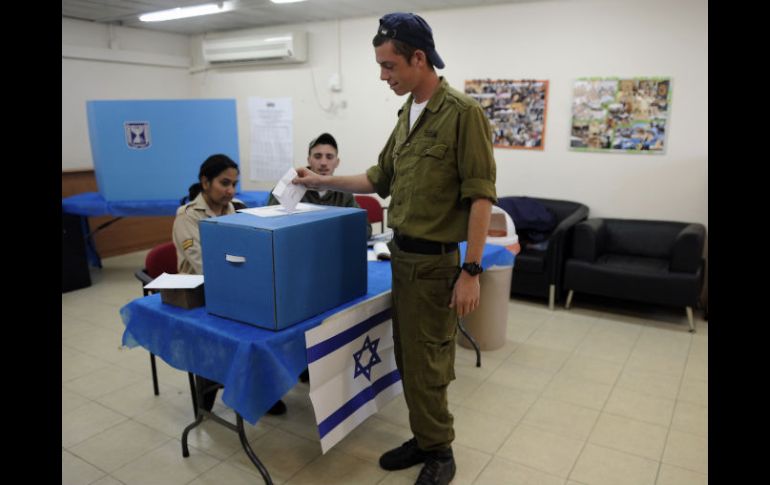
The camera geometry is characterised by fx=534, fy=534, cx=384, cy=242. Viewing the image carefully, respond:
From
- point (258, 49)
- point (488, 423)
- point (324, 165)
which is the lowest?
point (488, 423)

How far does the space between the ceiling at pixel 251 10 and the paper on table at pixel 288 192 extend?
3218mm

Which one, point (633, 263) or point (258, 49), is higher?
point (258, 49)

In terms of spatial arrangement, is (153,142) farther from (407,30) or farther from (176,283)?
(407,30)

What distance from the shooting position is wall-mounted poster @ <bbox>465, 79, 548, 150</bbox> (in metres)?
4.67

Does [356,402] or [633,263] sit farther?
[633,263]

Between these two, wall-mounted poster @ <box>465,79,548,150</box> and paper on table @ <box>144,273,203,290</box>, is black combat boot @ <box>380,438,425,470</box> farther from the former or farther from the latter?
wall-mounted poster @ <box>465,79,548,150</box>

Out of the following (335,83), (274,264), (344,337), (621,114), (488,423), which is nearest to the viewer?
(274,264)

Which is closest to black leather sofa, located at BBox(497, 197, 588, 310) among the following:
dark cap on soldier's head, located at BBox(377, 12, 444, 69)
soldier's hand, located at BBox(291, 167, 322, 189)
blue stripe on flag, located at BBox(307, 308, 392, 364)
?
blue stripe on flag, located at BBox(307, 308, 392, 364)

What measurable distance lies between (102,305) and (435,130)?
3627 mm

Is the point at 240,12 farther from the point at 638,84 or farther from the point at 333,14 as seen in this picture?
the point at 638,84

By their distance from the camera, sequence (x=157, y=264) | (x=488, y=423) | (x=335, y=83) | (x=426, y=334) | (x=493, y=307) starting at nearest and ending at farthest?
(x=426, y=334) < (x=488, y=423) < (x=157, y=264) < (x=493, y=307) < (x=335, y=83)

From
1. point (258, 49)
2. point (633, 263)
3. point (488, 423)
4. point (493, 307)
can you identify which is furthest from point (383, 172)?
point (258, 49)

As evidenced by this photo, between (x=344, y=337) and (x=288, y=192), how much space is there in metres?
0.60

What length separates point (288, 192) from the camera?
2002 mm
